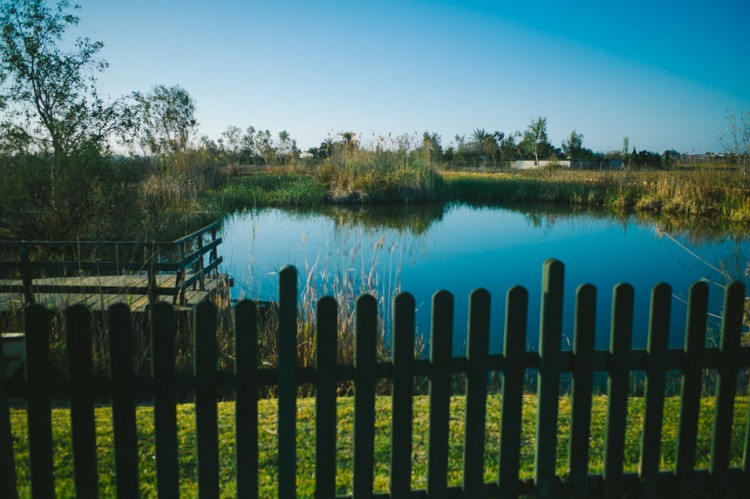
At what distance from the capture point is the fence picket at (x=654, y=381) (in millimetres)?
1915

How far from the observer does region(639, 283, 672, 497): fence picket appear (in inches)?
75.4

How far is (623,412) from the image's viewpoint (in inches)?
77.9

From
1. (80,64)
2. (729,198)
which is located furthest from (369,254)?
(729,198)

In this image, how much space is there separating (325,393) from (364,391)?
0.44 ft

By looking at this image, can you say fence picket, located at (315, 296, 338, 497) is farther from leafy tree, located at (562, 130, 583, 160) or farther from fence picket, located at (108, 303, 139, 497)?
leafy tree, located at (562, 130, 583, 160)

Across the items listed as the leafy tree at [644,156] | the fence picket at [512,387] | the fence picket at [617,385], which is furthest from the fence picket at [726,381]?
the leafy tree at [644,156]

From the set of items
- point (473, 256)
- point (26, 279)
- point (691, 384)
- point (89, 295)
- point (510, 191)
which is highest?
point (510, 191)

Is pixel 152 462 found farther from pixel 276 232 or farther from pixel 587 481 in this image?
pixel 276 232

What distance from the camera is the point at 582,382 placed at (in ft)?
6.28

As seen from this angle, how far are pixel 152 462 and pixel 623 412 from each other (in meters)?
2.12

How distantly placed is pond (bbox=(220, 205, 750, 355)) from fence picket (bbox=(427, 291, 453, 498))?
284 centimetres

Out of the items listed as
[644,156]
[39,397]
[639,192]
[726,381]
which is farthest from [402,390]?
[644,156]

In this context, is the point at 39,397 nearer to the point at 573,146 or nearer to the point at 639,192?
the point at 639,192

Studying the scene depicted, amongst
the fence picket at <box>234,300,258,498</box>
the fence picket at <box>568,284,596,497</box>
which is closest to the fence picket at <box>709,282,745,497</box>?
the fence picket at <box>568,284,596,497</box>
